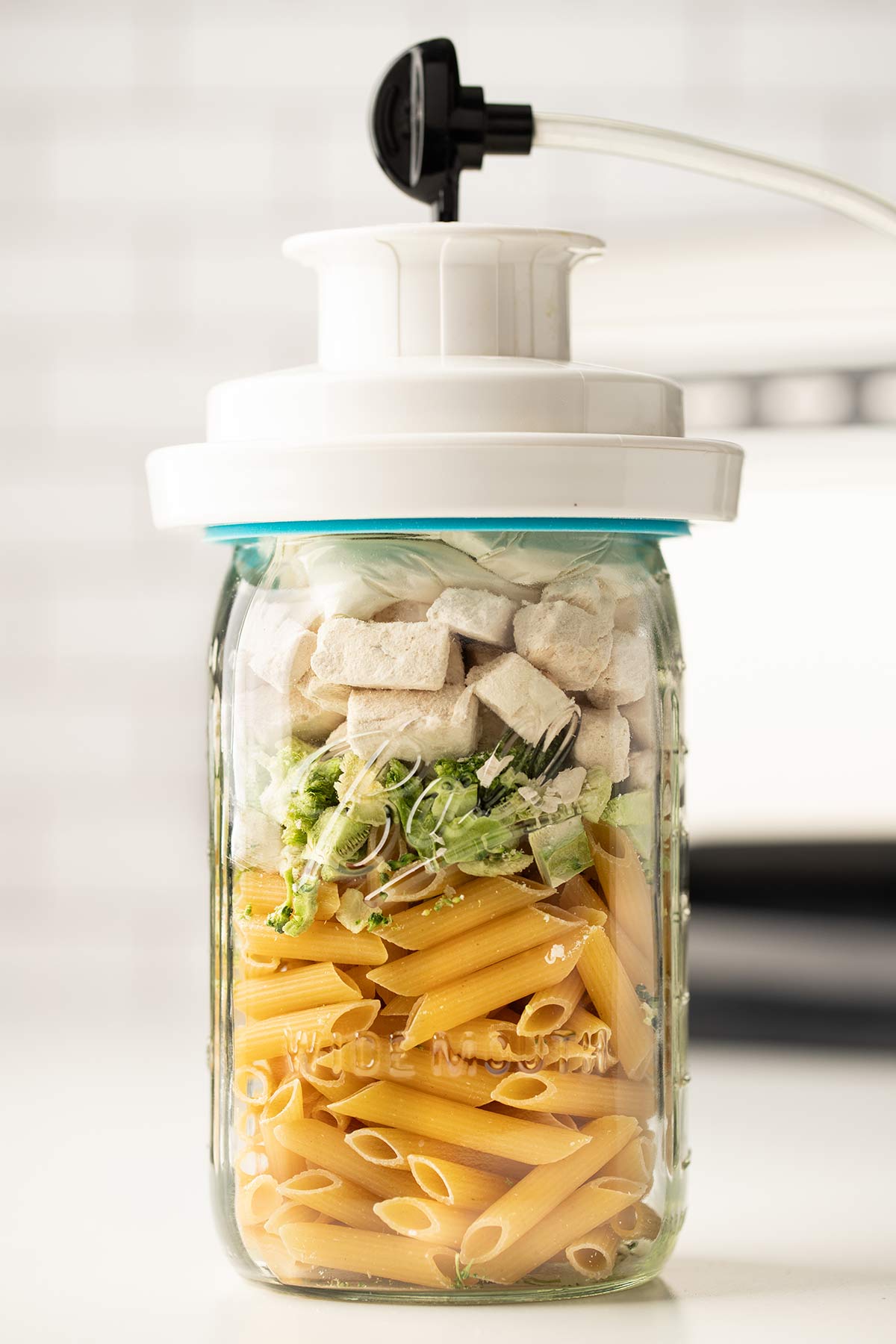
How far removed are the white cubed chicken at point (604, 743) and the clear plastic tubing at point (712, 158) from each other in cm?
26

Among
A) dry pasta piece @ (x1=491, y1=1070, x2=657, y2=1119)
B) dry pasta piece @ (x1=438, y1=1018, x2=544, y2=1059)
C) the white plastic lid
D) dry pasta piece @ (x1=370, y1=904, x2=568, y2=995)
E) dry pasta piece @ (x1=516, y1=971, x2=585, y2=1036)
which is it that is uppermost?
the white plastic lid

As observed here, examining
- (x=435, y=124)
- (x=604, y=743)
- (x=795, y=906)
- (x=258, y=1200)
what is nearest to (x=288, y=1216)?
(x=258, y=1200)

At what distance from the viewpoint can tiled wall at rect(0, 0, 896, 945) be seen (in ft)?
4.42

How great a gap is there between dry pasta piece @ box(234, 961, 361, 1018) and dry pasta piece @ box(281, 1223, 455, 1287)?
0.29 feet

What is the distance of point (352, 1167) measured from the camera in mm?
635

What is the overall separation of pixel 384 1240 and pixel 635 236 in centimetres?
96

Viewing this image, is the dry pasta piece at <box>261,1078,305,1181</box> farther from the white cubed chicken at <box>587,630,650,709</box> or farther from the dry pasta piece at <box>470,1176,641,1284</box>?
the white cubed chicken at <box>587,630,650,709</box>

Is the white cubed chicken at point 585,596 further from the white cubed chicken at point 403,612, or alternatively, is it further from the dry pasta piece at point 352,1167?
the dry pasta piece at point 352,1167

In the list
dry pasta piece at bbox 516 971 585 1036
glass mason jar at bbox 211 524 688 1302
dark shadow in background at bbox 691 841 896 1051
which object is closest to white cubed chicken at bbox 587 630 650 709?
glass mason jar at bbox 211 524 688 1302

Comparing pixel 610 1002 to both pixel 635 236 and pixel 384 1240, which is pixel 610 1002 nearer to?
pixel 384 1240

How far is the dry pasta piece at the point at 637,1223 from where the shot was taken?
0.65 metres

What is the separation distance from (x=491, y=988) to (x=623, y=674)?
140 mm

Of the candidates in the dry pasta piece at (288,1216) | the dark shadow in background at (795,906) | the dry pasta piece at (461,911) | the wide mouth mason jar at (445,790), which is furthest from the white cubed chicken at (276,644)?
the dark shadow in background at (795,906)

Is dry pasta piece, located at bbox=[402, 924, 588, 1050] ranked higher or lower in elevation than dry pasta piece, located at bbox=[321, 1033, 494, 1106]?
higher
